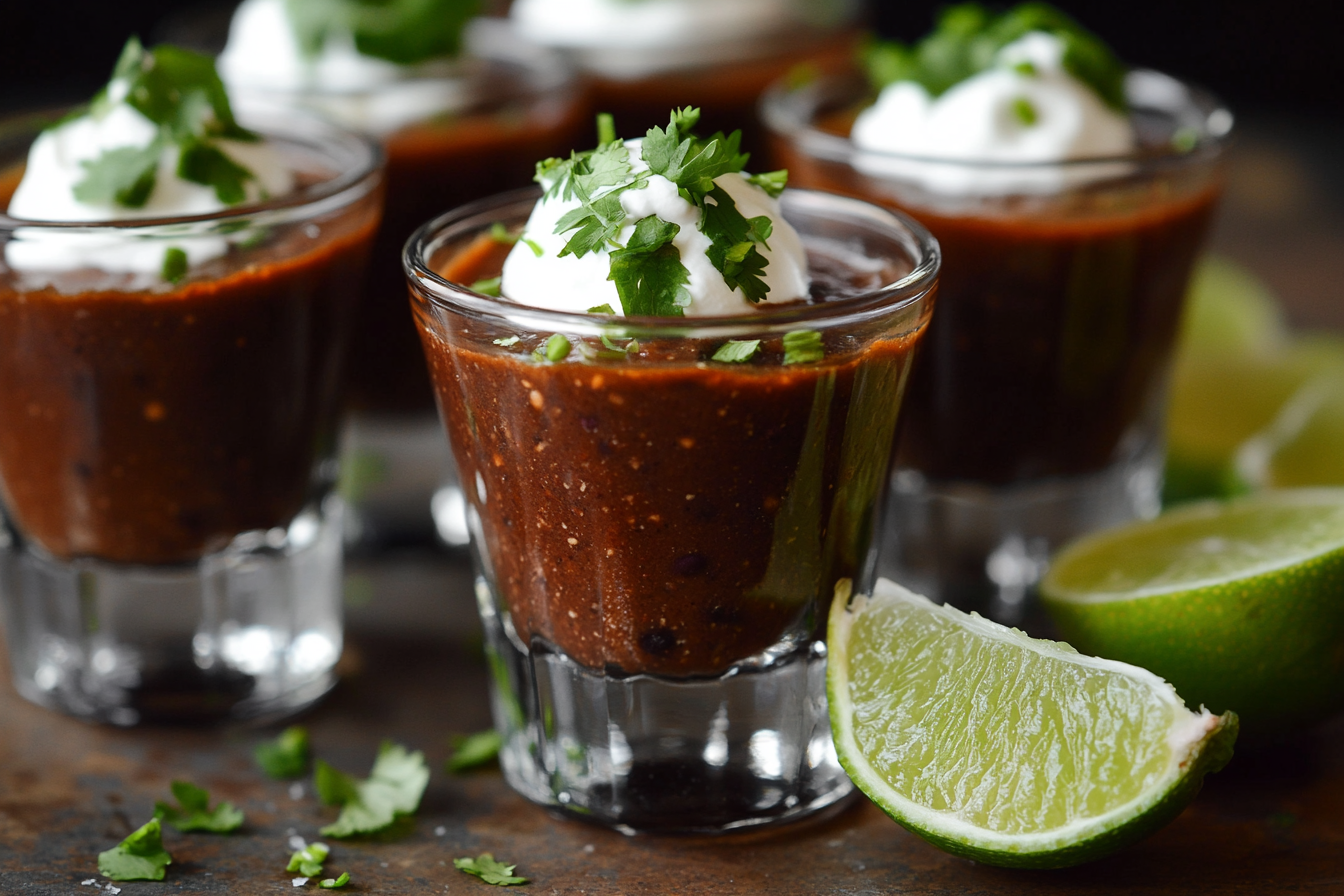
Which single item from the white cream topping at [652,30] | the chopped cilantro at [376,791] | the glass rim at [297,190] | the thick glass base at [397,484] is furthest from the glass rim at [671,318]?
the white cream topping at [652,30]

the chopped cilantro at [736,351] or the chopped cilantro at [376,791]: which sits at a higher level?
the chopped cilantro at [736,351]

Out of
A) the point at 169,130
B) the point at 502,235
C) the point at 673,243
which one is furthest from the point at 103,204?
the point at 673,243

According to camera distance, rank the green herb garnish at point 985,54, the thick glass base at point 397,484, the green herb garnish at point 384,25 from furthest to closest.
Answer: the thick glass base at point 397,484, the green herb garnish at point 384,25, the green herb garnish at point 985,54

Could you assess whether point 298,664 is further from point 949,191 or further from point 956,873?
point 949,191

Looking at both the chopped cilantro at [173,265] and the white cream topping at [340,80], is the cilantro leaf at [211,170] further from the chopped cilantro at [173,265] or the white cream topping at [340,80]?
the white cream topping at [340,80]

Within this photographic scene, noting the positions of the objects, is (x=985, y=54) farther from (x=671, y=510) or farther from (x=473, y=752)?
(x=473, y=752)

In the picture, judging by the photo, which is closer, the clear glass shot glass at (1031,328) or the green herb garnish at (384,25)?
the clear glass shot glass at (1031,328)

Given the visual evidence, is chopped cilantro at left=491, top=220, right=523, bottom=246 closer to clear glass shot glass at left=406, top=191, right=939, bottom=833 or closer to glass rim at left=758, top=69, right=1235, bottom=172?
clear glass shot glass at left=406, top=191, right=939, bottom=833
